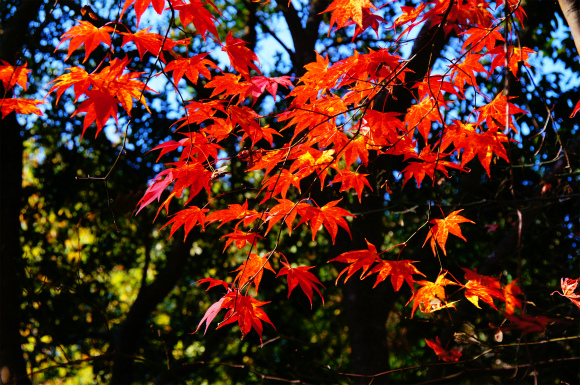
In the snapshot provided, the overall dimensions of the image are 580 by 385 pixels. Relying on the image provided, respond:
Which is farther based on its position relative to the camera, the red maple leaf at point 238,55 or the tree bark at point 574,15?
the red maple leaf at point 238,55

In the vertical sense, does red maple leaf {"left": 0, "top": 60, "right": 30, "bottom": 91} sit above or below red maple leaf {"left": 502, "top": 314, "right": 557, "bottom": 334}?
above

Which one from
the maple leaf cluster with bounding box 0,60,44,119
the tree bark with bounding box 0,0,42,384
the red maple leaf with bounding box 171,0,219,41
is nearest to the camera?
the red maple leaf with bounding box 171,0,219,41

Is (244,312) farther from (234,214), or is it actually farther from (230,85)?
(230,85)

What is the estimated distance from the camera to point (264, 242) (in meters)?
4.51

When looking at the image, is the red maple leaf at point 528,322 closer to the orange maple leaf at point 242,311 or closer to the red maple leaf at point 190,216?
the orange maple leaf at point 242,311

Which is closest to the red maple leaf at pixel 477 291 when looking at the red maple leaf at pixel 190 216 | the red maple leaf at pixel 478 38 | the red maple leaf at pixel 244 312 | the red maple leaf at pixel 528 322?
the red maple leaf at pixel 528 322

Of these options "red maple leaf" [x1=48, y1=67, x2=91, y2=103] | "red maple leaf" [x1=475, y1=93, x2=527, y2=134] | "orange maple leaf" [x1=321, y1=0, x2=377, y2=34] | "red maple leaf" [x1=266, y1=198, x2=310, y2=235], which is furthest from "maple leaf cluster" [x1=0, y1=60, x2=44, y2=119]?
"red maple leaf" [x1=475, y1=93, x2=527, y2=134]

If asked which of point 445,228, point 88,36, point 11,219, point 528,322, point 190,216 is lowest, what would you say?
point 528,322

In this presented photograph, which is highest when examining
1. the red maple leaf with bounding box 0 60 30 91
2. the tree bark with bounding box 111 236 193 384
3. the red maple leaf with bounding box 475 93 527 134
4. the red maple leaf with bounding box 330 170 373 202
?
the red maple leaf with bounding box 0 60 30 91

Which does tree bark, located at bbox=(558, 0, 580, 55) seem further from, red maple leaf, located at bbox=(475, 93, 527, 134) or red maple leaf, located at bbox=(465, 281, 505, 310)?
red maple leaf, located at bbox=(465, 281, 505, 310)

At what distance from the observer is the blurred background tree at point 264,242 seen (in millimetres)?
2787

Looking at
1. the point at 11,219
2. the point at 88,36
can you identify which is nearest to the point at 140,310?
the point at 11,219

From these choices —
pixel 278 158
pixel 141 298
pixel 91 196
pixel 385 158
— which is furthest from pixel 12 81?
pixel 91 196

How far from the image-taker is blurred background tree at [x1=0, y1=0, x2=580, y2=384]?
110 inches
